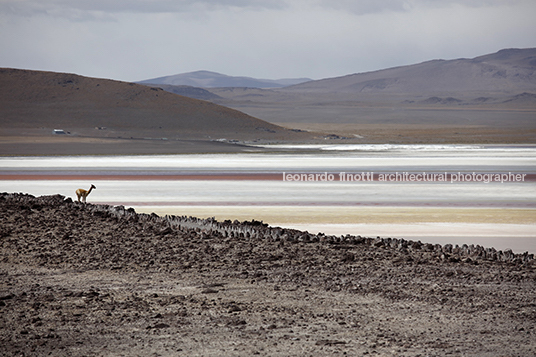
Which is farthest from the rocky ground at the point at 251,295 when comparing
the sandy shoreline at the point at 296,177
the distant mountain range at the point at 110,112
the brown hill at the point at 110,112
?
the distant mountain range at the point at 110,112

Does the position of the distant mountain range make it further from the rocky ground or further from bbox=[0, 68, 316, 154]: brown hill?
the rocky ground

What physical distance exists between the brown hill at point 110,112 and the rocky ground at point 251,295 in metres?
56.4

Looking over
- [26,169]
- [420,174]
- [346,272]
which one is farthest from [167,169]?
[346,272]

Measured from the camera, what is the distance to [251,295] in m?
6.62

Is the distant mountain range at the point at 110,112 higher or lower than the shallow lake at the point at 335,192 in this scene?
higher

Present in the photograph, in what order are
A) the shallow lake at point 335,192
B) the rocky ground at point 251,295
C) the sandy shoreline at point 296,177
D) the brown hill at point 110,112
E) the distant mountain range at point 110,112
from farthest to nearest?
the distant mountain range at point 110,112 → the brown hill at point 110,112 → the sandy shoreline at point 296,177 → the shallow lake at point 335,192 → the rocky ground at point 251,295

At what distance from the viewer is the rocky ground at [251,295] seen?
16.9 ft

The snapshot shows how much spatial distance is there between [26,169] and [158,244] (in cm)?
→ 2077

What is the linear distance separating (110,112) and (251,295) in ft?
253

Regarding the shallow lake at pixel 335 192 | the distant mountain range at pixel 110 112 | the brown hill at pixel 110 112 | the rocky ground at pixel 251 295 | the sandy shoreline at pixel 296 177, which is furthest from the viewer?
the distant mountain range at pixel 110 112

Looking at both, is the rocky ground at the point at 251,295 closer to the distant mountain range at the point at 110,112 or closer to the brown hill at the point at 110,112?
the brown hill at the point at 110,112

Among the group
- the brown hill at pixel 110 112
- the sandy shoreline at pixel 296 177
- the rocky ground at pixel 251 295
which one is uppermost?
the brown hill at pixel 110 112

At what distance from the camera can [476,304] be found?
20.2ft

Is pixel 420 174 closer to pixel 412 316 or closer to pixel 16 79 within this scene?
pixel 412 316
